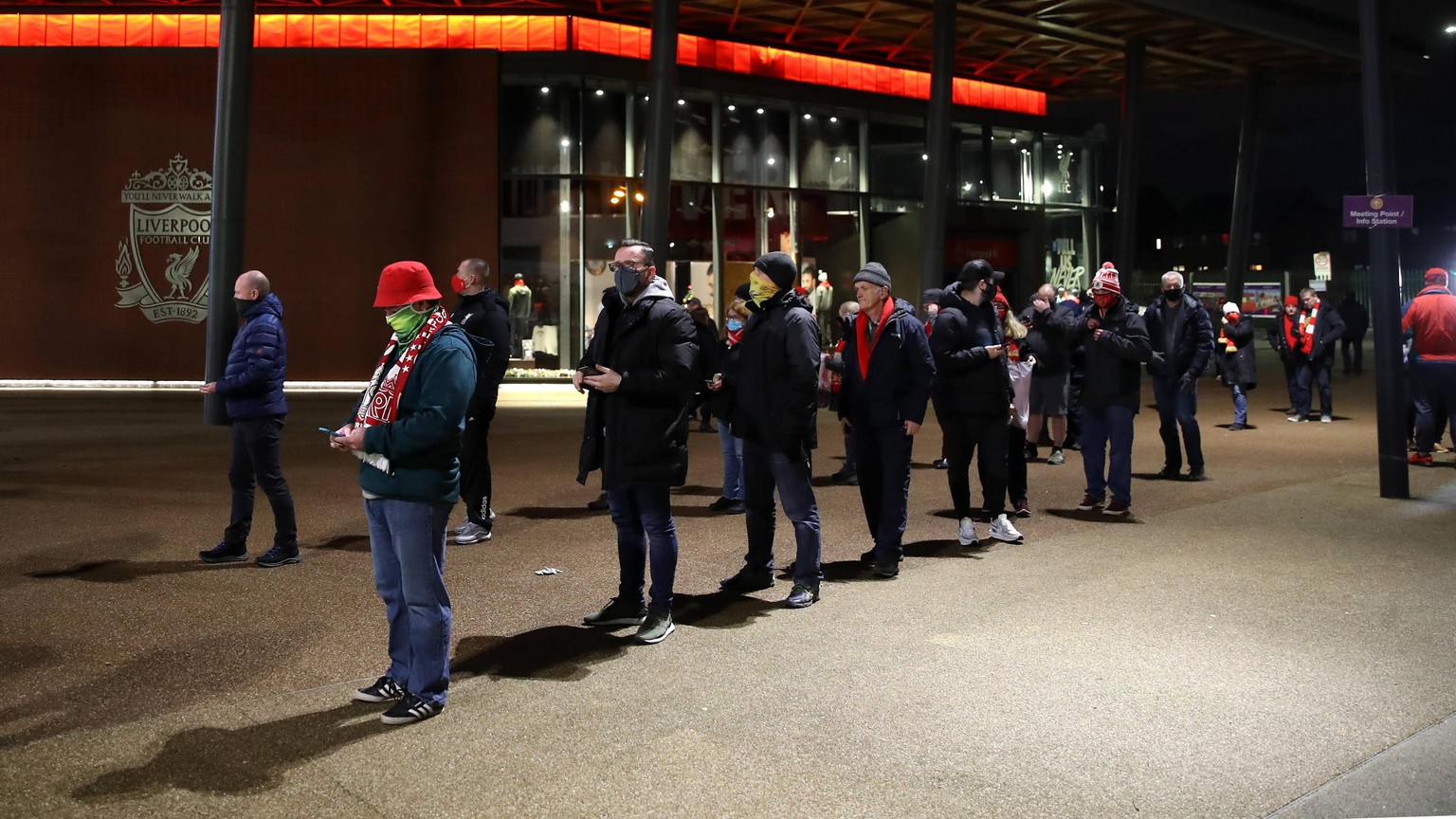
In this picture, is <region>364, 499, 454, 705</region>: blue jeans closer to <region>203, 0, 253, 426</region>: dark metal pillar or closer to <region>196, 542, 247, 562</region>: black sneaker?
<region>196, 542, 247, 562</region>: black sneaker

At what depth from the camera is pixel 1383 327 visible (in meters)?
11.9

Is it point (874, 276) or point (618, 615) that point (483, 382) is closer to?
point (618, 615)

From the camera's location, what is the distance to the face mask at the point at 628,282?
6.71m

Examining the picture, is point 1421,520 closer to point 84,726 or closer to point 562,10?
point 84,726

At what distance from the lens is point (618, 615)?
22.7ft

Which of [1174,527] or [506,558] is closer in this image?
[506,558]

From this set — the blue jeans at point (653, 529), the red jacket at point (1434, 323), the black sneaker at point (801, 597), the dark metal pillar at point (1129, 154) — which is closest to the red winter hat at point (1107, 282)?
the red jacket at point (1434, 323)

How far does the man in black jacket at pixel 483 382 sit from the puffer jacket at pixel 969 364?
316 centimetres

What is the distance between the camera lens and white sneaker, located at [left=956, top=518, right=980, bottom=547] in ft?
30.5

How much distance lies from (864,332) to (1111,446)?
3373mm

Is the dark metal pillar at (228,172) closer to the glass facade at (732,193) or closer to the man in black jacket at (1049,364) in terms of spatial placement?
the glass facade at (732,193)

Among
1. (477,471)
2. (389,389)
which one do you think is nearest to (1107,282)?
(477,471)

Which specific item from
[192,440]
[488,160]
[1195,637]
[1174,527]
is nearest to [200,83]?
[488,160]

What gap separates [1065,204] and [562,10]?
17013mm
